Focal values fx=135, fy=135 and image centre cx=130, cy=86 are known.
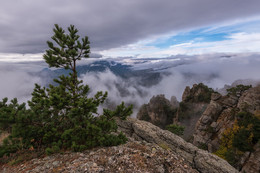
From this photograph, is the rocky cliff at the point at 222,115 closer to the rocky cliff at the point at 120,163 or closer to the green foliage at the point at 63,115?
the rocky cliff at the point at 120,163

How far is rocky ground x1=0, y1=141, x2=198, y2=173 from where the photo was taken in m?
8.84

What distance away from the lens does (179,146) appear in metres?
15.6

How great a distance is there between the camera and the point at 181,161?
1070cm

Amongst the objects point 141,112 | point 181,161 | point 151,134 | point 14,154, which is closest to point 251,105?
point 151,134

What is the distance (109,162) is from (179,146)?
9700mm

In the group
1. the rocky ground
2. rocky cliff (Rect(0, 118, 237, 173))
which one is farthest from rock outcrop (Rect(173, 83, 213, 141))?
the rocky ground

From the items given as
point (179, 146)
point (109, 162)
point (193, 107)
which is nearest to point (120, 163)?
point (109, 162)

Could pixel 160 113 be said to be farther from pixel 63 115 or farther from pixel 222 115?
pixel 63 115

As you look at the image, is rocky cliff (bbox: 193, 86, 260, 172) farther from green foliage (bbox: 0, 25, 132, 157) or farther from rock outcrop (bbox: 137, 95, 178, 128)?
green foliage (bbox: 0, 25, 132, 157)

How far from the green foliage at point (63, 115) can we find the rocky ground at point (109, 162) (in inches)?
32.8

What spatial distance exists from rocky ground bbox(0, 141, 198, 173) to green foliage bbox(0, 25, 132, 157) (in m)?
0.83

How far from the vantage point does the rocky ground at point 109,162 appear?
8.84 m

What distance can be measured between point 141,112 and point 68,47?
87535 millimetres

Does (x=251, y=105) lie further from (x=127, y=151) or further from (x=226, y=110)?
(x=127, y=151)
